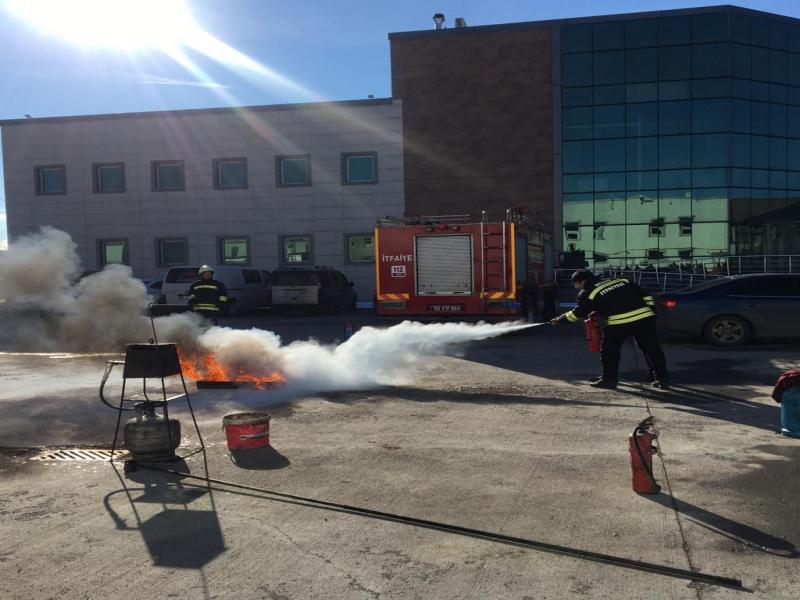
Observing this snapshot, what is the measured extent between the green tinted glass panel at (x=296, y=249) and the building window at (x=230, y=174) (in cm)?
329

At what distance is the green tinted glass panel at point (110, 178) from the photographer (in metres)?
30.9

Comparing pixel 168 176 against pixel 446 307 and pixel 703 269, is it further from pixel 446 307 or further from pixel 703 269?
pixel 703 269

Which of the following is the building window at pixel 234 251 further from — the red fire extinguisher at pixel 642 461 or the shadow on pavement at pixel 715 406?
the red fire extinguisher at pixel 642 461

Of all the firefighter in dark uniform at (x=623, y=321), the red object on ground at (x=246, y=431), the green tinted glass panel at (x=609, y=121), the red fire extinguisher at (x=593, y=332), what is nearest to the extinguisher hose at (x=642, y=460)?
the red object on ground at (x=246, y=431)

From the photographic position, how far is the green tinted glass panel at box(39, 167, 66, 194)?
31344 mm

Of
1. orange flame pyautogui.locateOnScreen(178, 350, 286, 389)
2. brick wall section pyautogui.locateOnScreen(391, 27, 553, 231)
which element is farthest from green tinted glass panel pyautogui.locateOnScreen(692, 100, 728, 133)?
orange flame pyautogui.locateOnScreen(178, 350, 286, 389)

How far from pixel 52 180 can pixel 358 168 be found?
1481 cm

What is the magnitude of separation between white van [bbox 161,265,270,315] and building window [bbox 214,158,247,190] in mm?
7076

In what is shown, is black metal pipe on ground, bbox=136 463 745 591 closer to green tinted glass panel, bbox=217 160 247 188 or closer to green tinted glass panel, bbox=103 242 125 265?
green tinted glass panel, bbox=217 160 247 188

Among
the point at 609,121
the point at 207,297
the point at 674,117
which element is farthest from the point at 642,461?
the point at 674,117

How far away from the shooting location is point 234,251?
99.3 feet

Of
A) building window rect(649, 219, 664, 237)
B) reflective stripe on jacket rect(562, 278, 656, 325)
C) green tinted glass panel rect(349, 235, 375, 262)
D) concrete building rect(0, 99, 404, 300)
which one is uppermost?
concrete building rect(0, 99, 404, 300)

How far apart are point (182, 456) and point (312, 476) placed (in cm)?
138

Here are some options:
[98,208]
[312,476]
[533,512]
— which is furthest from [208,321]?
[98,208]
